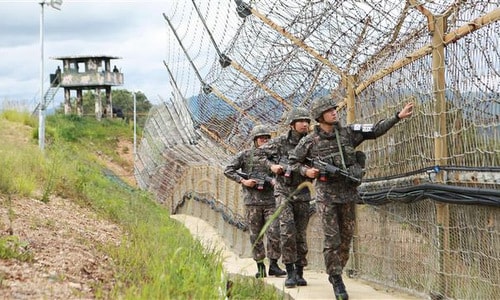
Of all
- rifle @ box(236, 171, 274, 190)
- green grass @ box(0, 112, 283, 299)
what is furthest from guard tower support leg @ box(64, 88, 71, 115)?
rifle @ box(236, 171, 274, 190)

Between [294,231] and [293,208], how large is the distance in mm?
228

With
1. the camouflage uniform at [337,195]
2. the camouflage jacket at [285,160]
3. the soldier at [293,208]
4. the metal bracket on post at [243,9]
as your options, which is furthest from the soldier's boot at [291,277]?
the metal bracket on post at [243,9]

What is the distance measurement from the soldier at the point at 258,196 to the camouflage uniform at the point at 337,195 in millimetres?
1989

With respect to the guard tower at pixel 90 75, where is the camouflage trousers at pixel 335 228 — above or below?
below

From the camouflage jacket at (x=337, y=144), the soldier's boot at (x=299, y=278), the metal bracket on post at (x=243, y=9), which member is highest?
the metal bracket on post at (x=243, y=9)

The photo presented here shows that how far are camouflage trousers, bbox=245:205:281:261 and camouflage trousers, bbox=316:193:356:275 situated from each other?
1.90 metres

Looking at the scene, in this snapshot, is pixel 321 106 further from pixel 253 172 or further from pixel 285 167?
pixel 253 172

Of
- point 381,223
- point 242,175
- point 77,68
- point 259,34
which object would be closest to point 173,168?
point 259,34

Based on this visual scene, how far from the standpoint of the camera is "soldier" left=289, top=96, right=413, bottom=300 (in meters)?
7.57

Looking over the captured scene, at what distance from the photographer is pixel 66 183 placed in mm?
13406

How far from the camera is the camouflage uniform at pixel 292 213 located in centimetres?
880

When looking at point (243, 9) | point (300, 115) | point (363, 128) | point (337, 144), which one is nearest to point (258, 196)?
point (300, 115)

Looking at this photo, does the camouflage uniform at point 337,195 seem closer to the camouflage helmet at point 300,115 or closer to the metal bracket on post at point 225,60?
the camouflage helmet at point 300,115

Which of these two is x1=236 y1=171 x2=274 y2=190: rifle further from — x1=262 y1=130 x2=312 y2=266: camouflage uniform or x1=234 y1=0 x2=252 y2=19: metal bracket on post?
x1=234 y1=0 x2=252 y2=19: metal bracket on post
